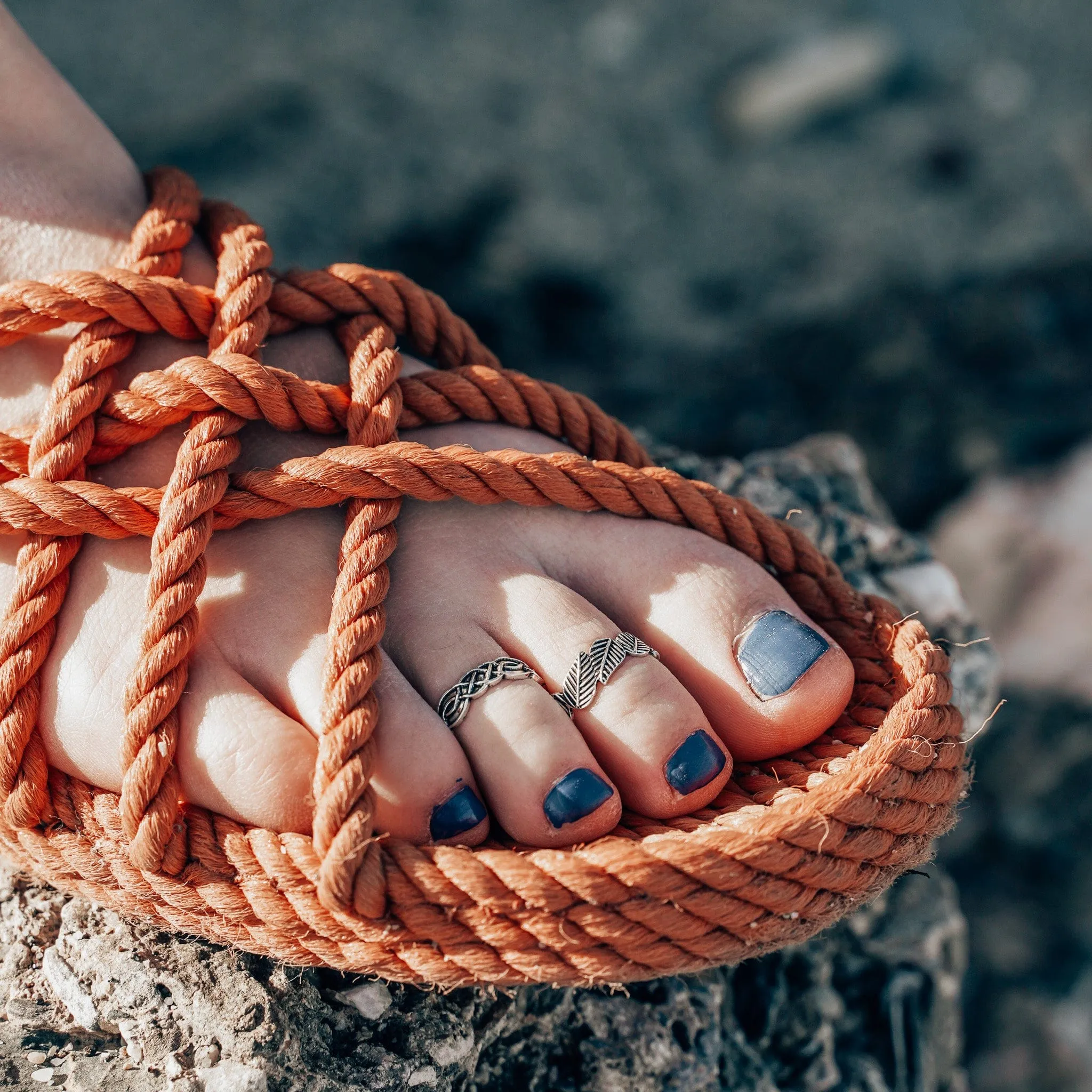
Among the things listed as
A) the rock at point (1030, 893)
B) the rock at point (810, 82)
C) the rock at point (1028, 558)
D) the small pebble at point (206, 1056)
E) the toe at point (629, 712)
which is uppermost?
the rock at point (810, 82)

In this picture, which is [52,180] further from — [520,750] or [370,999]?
[370,999]

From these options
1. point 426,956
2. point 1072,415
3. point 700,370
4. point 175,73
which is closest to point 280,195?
point 175,73

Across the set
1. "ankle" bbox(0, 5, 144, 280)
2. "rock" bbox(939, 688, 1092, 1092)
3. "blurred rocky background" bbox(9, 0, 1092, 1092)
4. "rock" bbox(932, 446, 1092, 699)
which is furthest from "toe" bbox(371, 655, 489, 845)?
"rock" bbox(932, 446, 1092, 699)

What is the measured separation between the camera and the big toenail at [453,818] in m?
0.90

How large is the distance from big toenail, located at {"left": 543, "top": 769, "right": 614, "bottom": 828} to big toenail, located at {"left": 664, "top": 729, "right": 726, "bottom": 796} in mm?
66

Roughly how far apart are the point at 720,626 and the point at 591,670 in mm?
138

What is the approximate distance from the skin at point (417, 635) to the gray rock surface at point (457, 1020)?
0.55ft

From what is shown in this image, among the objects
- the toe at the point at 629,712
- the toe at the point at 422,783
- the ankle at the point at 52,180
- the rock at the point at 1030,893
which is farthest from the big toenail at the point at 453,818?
the rock at the point at 1030,893

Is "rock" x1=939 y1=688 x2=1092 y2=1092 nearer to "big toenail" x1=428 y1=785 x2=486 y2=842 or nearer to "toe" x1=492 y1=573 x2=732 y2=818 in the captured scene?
"toe" x1=492 y1=573 x2=732 y2=818

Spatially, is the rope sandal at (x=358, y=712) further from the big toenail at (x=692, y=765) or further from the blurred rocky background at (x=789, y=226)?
the blurred rocky background at (x=789, y=226)

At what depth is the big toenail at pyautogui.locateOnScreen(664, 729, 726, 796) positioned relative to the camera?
3.08 feet

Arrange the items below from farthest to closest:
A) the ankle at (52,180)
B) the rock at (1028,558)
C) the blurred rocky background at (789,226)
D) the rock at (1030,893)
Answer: the rock at (1028,558) → the blurred rocky background at (789,226) → the rock at (1030,893) → the ankle at (52,180)

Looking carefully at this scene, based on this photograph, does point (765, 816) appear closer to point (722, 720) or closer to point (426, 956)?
point (722, 720)

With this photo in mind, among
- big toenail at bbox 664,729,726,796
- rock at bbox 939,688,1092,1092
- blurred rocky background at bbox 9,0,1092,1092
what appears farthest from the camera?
blurred rocky background at bbox 9,0,1092,1092
